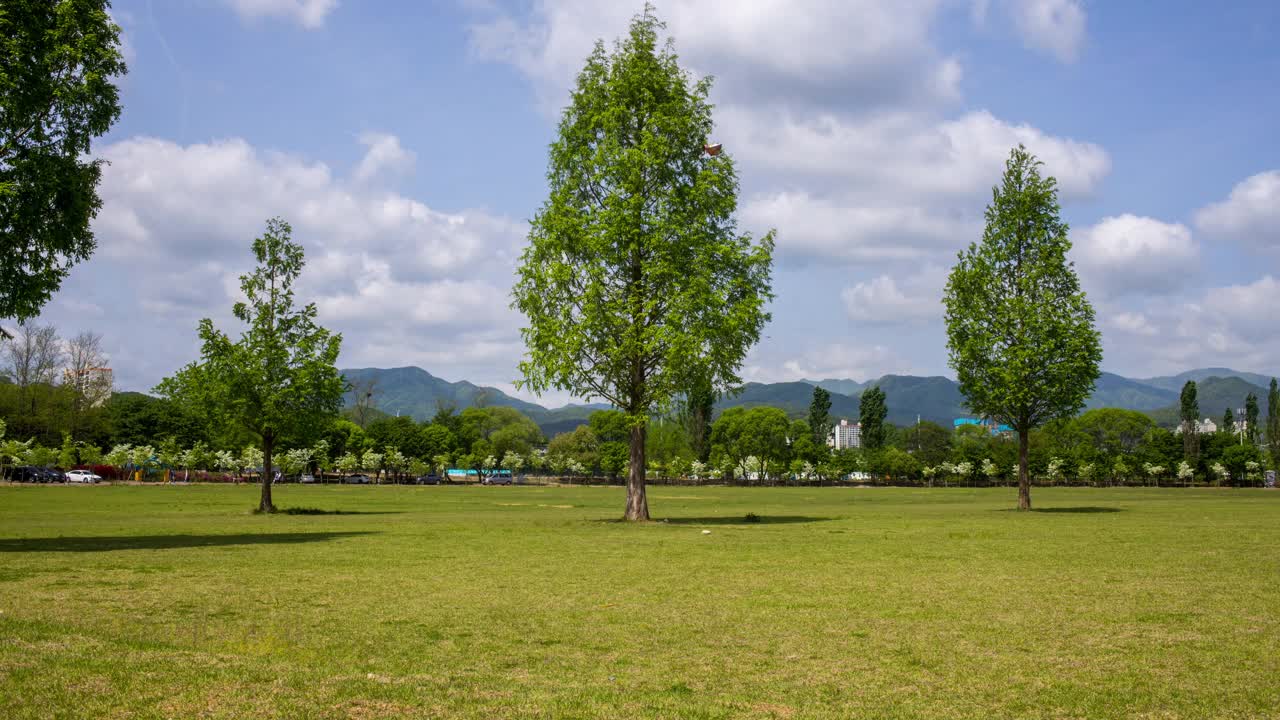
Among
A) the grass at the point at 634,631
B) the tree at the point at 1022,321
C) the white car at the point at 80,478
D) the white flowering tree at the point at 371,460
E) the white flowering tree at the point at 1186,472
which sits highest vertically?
the tree at the point at 1022,321

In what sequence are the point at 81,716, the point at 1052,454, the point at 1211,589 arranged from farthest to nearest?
the point at 1052,454 < the point at 1211,589 < the point at 81,716

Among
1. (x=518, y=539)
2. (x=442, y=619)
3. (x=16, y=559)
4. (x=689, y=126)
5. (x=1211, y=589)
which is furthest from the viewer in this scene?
(x=689, y=126)

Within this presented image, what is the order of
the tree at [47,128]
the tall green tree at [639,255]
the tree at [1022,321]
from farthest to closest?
the tree at [1022,321] → the tall green tree at [639,255] → the tree at [47,128]

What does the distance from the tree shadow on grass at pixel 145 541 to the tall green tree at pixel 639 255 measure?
11965mm

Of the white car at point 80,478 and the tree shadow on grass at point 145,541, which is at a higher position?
the tree shadow on grass at point 145,541

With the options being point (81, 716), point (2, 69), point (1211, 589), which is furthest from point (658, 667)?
point (2, 69)

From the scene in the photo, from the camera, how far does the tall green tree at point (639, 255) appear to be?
39.3m

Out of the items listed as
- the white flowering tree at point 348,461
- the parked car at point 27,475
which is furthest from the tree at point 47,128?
the white flowering tree at point 348,461

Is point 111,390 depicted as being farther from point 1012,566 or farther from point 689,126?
point 1012,566

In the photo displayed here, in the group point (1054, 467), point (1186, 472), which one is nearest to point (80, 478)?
point (1054, 467)

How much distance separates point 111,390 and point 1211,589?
653 ft

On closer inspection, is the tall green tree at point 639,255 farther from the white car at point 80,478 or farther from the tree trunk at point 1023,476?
the white car at point 80,478

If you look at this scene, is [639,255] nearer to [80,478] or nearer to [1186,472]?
[80,478]

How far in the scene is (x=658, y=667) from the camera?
1159 cm
